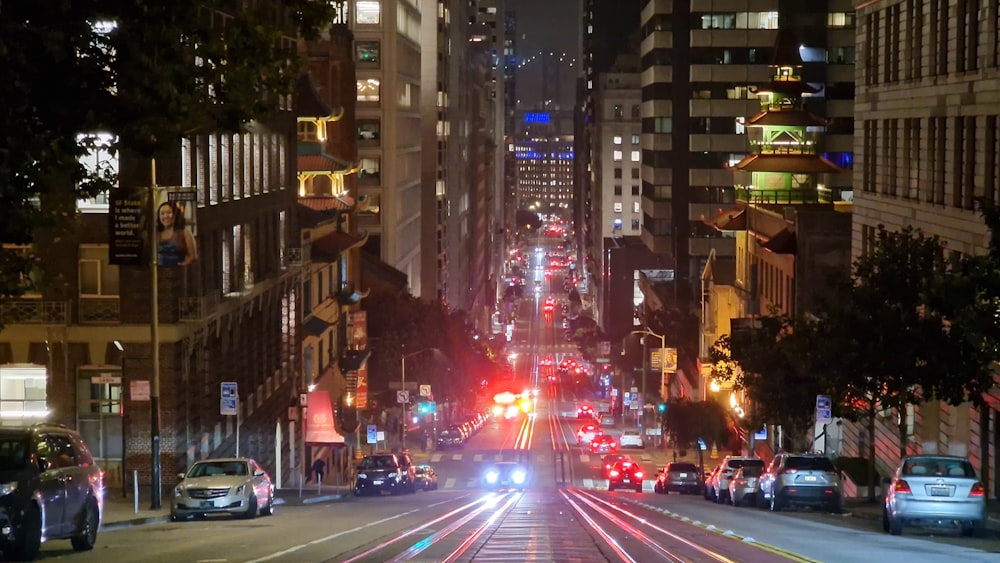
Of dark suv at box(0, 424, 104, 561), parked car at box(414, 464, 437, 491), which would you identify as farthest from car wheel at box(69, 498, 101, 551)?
parked car at box(414, 464, 437, 491)

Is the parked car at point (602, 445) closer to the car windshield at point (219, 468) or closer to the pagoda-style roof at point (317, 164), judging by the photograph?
the pagoda-style roof at point (317, 164)

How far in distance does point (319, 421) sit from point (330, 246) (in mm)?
10509

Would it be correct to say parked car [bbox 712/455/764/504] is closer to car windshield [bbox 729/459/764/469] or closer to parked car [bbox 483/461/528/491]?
car windshield [bbox 729/459/764/469]

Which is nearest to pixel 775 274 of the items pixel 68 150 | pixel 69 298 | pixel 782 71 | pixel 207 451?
pixel 782 71

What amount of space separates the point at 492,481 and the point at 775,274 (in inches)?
659

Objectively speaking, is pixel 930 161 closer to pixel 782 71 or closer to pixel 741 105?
pixel 782 71

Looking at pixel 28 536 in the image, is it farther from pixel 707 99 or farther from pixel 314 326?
pixel 707 99

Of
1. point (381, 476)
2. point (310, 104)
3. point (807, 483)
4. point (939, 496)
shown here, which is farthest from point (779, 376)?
point (310, 104)

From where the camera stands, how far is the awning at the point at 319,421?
62250mm

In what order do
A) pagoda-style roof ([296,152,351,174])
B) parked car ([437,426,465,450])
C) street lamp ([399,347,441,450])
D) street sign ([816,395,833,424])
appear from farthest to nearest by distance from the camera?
parked car ([437,426,465,450])
street lamp ([399,347,441,450])
pagoda-style roof ([296,152,351,174])
street sign ([816,395,833,424])

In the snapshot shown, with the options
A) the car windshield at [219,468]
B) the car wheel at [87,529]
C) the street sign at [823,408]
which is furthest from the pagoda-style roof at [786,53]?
the car wheel at [87,529]

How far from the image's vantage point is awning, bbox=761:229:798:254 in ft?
216

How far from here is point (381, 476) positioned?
51781 mm

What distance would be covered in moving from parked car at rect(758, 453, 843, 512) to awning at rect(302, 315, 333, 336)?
3152cm
